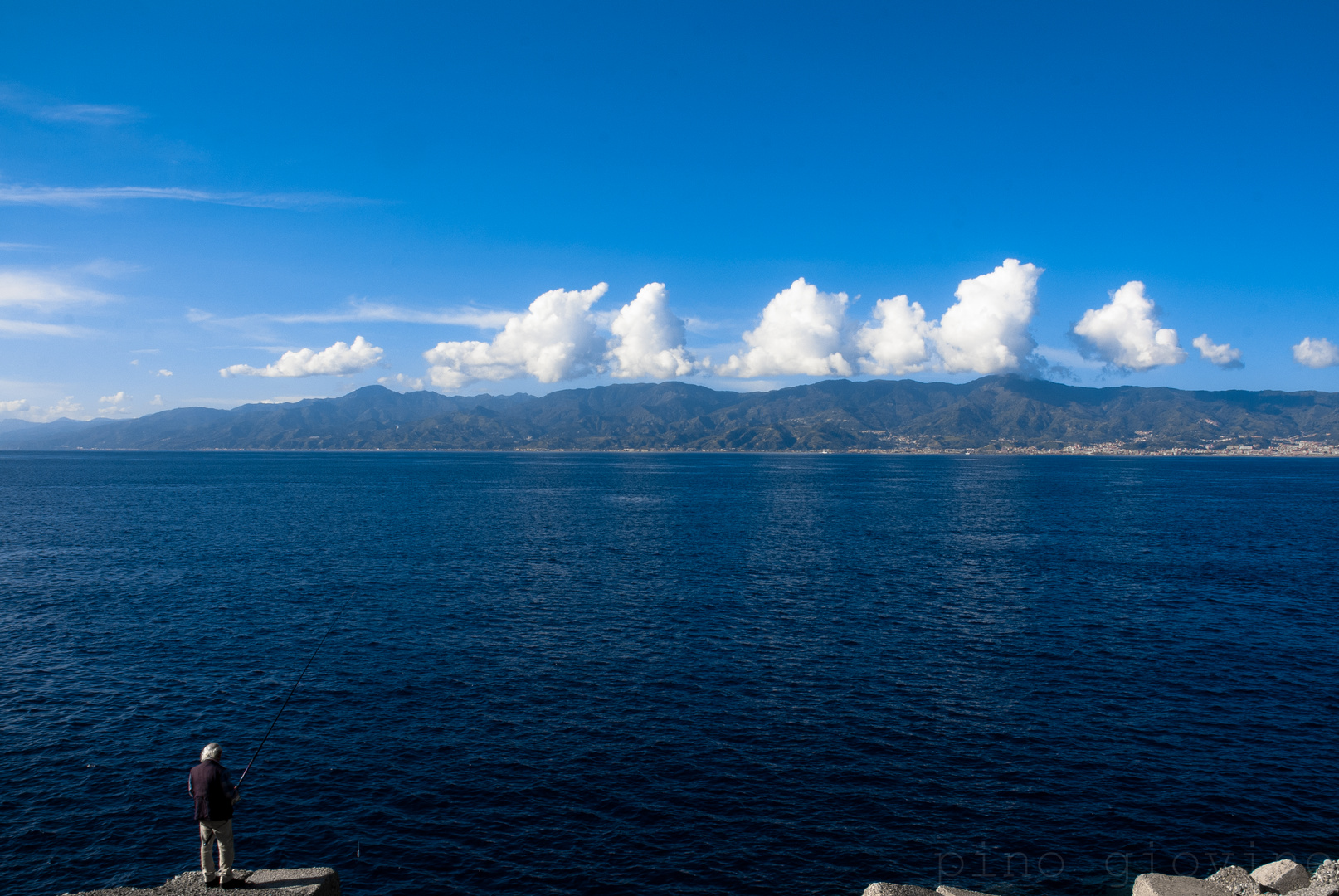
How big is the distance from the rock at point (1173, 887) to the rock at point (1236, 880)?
0.67m

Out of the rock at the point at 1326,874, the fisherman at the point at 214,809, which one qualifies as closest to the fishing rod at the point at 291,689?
the fisherman at the point at 214,809

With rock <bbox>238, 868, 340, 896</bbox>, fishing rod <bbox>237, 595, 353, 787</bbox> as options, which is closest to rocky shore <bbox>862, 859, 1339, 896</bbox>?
rock <bbox>238, 868, 340, 896</bbox>

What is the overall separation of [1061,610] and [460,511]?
10629 centimetres

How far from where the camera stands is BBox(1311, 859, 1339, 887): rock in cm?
2145

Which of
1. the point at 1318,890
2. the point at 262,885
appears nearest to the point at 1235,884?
the point at 1318,890

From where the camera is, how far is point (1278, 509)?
14050 cm

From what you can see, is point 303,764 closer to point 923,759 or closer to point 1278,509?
point 923,759

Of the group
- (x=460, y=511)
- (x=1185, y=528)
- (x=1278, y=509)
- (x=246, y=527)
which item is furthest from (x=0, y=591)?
(x=1278, y=509)

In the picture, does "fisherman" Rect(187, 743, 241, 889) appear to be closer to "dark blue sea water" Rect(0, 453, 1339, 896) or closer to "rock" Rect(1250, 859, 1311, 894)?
"dark blue sea water" Rect(0, 453, 1339, 896)

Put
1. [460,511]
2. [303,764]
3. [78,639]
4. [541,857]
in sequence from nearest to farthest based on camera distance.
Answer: [541,857] → [303,764] → [78,639] → [460,511]

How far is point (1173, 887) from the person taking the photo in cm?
2114

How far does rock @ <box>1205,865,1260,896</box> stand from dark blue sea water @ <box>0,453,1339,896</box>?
1.79 m

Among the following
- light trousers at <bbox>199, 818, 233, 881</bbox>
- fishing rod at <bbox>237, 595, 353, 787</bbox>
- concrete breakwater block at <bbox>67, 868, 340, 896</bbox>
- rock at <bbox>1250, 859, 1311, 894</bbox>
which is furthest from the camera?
fishing rod at <bbox>237, 595, 353, 787</bbox>

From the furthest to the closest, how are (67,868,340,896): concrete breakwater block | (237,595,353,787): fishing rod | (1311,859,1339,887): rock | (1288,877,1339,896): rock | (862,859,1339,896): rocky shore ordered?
(237,595,353,787): fishing rod → (1311,859,1339,887): rock → (862,859,1339,896): rocky shore → (1288,877,1339,896): rock → (67,868,340,896): concrete breakwater block
